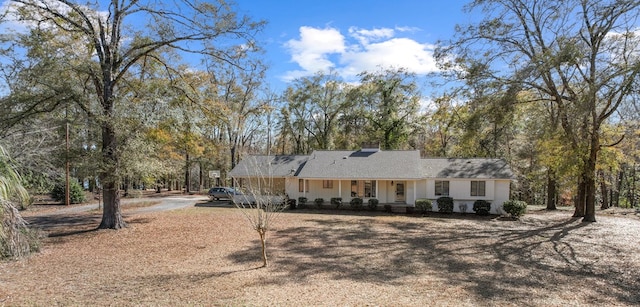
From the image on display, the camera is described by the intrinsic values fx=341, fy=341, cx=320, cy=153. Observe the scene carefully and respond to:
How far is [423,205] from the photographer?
21.9 metres

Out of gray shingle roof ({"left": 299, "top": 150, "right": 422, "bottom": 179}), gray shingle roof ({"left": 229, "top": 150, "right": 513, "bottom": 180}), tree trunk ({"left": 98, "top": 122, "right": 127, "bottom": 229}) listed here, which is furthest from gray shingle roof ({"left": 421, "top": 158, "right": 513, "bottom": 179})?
tree trunk ({"left": 98, "top": 122, "right": 127, "bottom": 229})

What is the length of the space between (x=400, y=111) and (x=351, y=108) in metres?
5.16

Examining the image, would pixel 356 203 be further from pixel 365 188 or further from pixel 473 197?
pixel 473 197

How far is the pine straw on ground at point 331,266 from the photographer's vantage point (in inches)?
286

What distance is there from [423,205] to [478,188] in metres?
3.85

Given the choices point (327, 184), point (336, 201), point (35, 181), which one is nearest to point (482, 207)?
point (336, 201)

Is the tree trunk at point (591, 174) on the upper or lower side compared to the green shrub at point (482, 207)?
upper

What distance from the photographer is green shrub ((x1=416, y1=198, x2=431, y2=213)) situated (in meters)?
21.9

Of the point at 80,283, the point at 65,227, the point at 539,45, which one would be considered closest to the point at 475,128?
the point at 539,45

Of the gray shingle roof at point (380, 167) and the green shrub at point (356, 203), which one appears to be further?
the green shrub at point (356, 203)

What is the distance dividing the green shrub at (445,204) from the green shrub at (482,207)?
4.65 ft

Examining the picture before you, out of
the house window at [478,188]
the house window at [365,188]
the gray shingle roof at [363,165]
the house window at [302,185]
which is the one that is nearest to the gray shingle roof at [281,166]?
the house window at [302,185]

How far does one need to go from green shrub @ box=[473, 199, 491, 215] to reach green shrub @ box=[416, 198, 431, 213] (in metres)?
2.80

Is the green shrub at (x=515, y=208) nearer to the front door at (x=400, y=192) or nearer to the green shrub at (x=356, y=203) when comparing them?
the front door at (x=400, y=192)
